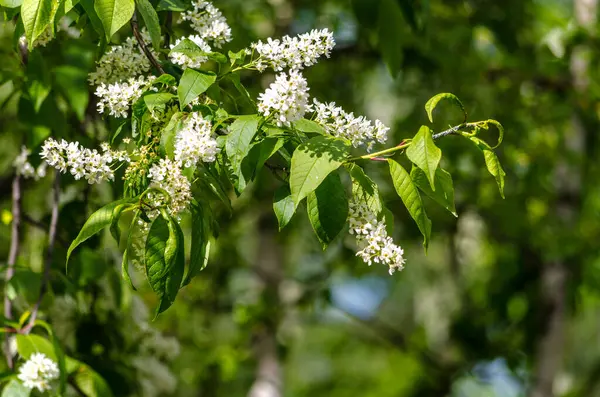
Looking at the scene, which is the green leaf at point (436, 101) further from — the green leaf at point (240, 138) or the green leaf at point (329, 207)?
the green leaf at point (240, 138)

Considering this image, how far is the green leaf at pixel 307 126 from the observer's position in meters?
1.68

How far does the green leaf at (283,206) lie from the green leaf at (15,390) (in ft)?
3.16

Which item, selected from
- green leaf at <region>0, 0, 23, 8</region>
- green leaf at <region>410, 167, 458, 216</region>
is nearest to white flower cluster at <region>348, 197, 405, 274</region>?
green leaf at <region>410, 167, 458, 216</region>

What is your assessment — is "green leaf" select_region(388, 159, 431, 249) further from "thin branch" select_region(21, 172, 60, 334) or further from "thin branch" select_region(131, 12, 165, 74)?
"thin branch" select_region(21, 172, 60, 334)

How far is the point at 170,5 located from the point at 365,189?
0.66 meters

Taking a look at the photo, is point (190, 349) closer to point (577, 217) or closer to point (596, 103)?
point (577, 217)

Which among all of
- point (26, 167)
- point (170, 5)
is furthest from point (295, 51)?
point (26, 167)

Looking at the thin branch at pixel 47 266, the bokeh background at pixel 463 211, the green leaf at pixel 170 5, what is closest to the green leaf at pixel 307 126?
the green leaf at pixel 170 5

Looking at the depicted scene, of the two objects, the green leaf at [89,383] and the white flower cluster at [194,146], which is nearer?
the white flower cluster at [194,146]

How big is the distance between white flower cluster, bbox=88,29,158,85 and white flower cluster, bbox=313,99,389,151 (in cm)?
47

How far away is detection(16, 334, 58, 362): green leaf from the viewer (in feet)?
7.40

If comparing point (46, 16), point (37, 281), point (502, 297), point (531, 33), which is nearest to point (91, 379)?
point (37, 281)

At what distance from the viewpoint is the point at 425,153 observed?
1.59m

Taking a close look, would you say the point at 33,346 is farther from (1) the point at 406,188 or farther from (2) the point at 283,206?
(1) the point at 406,188
